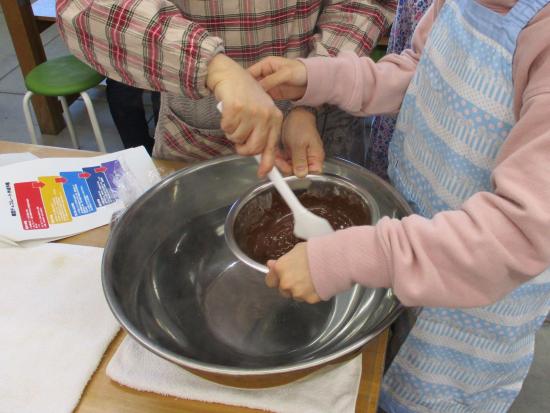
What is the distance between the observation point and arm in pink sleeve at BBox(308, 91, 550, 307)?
442 mm

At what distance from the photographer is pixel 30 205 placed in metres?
0.86

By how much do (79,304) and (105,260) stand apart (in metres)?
0.11

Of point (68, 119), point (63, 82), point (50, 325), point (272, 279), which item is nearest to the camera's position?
point (272, 279)

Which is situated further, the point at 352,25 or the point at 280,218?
the point at 352,25

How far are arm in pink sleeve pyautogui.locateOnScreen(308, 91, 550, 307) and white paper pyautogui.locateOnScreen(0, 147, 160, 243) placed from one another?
0.48 m

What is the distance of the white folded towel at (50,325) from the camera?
597 millimetres

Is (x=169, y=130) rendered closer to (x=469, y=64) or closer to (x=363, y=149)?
(x=363, y=149)

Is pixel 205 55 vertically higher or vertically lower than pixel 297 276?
higher

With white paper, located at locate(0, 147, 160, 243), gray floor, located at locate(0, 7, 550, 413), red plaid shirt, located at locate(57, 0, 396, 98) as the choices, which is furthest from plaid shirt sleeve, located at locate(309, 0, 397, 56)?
gray floor, located at locate(0, 7, 550, 413)

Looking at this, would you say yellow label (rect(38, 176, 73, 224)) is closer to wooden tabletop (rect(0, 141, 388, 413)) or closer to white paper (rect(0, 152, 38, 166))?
white paper (rect(0, 152, 38, 166))

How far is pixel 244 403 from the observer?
1.90 ft

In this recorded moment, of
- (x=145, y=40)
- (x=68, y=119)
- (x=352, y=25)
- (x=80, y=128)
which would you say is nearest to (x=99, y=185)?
(x=145, y=40)

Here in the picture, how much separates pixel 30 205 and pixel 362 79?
59 centimetres

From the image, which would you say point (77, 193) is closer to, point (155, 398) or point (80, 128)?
point (155, 398)
